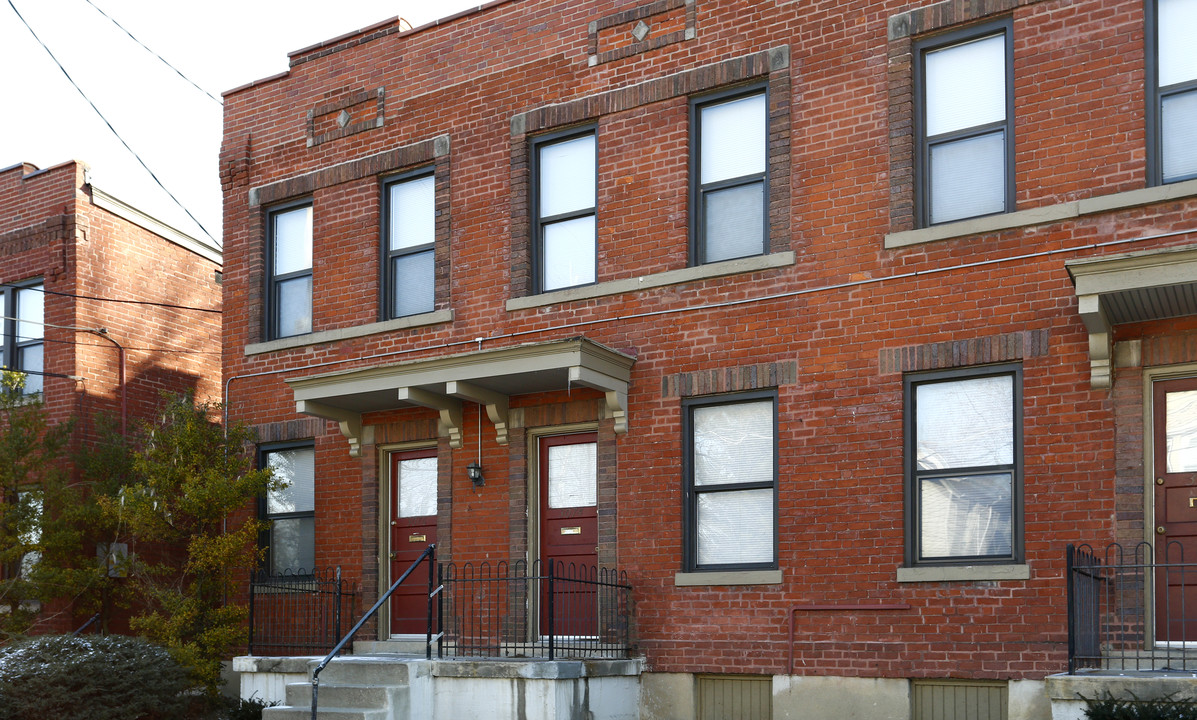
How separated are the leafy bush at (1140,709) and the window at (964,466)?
7.24 ft

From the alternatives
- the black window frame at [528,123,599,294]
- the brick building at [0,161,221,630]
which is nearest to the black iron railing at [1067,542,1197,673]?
the black window frame at [528,123,599,294]

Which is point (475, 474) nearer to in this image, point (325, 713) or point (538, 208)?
point (538, 208)

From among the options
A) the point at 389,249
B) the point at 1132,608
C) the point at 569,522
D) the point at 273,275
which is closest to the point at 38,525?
the point at 273,275

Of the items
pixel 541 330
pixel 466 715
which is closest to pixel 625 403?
pixel 541 330

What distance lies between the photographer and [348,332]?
1429 cm

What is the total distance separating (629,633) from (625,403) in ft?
7.04

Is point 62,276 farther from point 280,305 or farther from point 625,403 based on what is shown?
point 625,403

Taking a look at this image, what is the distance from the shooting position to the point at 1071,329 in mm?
10180

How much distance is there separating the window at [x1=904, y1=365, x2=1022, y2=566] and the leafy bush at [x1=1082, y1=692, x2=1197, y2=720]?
7.24ft

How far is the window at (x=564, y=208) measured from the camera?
42.9 feet

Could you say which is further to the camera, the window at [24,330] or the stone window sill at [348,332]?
the window at [24,330]

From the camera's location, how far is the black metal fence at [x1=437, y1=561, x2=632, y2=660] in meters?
11.9

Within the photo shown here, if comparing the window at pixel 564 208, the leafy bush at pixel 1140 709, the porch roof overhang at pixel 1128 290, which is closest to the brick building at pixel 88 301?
the window at pixel 564 208

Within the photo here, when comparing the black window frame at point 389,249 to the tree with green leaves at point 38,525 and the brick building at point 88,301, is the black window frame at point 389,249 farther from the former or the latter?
the brick building at point 88,301
